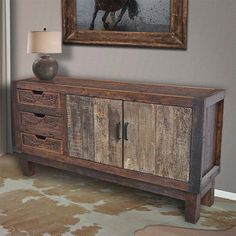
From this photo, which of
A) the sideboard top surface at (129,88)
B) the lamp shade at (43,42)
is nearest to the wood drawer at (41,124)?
the sideboard top surface at (129,88)

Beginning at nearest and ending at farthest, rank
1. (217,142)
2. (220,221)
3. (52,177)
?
(220,221)
(217,142)
(52,177)

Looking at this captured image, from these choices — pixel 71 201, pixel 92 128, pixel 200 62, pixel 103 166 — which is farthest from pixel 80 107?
pixel 200 62

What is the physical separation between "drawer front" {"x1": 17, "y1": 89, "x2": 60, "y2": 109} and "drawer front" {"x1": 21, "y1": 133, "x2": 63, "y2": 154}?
0.25 m

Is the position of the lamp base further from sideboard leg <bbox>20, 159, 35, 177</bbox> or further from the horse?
sideboard leg <bbox>20, 159, 35, 177</bbox>

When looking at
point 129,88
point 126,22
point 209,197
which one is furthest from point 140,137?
point 126,22

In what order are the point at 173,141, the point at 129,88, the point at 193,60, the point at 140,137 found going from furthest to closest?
the point at 193,60 < the point at 129,88 < the point at 140,137 < the point at 173,141

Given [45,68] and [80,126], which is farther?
[45,68]

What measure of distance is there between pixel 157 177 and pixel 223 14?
1.12m

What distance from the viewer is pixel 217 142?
2.79 metres

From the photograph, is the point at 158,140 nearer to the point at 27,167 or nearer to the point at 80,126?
the point at 80,126

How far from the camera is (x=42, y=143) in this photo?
308 cm

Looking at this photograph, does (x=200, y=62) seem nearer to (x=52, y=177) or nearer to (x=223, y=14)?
(x=223, y=14)

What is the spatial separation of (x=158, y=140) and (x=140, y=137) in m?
0.12

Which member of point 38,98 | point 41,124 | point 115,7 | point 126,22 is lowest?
point 41,124
